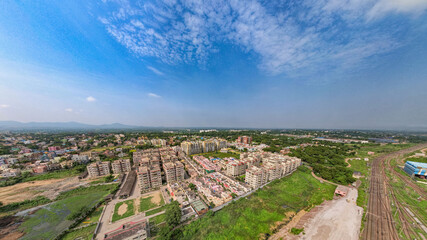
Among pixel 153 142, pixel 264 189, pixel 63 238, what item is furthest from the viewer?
pixel 153 142

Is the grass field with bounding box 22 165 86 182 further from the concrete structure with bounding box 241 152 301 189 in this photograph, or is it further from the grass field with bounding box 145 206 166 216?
the concrete structure with bounding box 241 152 301 189

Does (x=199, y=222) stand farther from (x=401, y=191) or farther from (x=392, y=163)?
(x=392, y=163)

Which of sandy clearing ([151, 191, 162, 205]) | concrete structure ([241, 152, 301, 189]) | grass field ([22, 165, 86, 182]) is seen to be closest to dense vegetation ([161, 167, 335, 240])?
concrete structure ([241, 152, 301, 189])

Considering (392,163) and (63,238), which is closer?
(63,238)

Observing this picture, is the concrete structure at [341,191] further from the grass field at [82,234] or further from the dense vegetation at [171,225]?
the grass field at [82,234]

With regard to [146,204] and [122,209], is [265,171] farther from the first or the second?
[122,209]

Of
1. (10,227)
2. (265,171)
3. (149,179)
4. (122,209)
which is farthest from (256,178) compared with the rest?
(10,227)

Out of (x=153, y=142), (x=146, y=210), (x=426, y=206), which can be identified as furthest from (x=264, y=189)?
(x=153, y=142)
